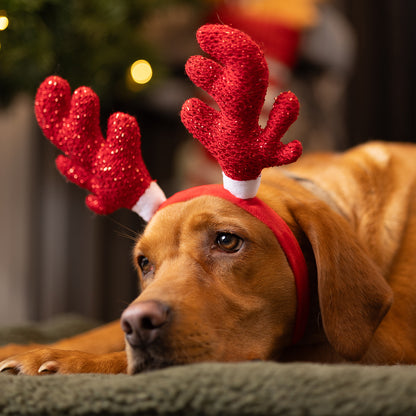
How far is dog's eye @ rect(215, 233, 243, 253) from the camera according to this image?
1.43 metres

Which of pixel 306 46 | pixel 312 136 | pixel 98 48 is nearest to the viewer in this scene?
pixel 98 48

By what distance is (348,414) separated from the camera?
83 cm

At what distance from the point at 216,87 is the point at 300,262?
1.72ft

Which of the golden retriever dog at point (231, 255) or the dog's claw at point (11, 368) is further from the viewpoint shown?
the dog's claw at point (11, 368)

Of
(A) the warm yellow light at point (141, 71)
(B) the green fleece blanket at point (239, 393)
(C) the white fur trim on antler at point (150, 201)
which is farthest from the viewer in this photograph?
(A) the warm yellow light at point (141, 71)

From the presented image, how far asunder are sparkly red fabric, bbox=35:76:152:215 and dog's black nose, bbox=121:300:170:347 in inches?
18.4

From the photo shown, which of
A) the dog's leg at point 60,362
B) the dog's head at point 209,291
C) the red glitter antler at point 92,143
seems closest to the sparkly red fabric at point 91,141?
the red glitter antler at point 92,143

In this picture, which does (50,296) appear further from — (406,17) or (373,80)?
(406,17)

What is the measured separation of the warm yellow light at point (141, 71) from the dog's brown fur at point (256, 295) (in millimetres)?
1333

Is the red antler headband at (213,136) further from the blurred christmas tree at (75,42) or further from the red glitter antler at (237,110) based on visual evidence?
the blurred christmas tree at (75,42)

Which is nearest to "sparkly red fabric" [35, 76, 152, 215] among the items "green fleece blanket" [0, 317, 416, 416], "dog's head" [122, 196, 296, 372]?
"dog's head" [122, 196, 296, 372]

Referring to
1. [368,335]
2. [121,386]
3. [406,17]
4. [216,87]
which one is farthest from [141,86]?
[406,17]

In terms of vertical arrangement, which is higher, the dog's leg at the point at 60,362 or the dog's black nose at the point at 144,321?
the dog's black nose at the point at 144,321

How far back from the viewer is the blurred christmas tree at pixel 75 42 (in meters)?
2.12
